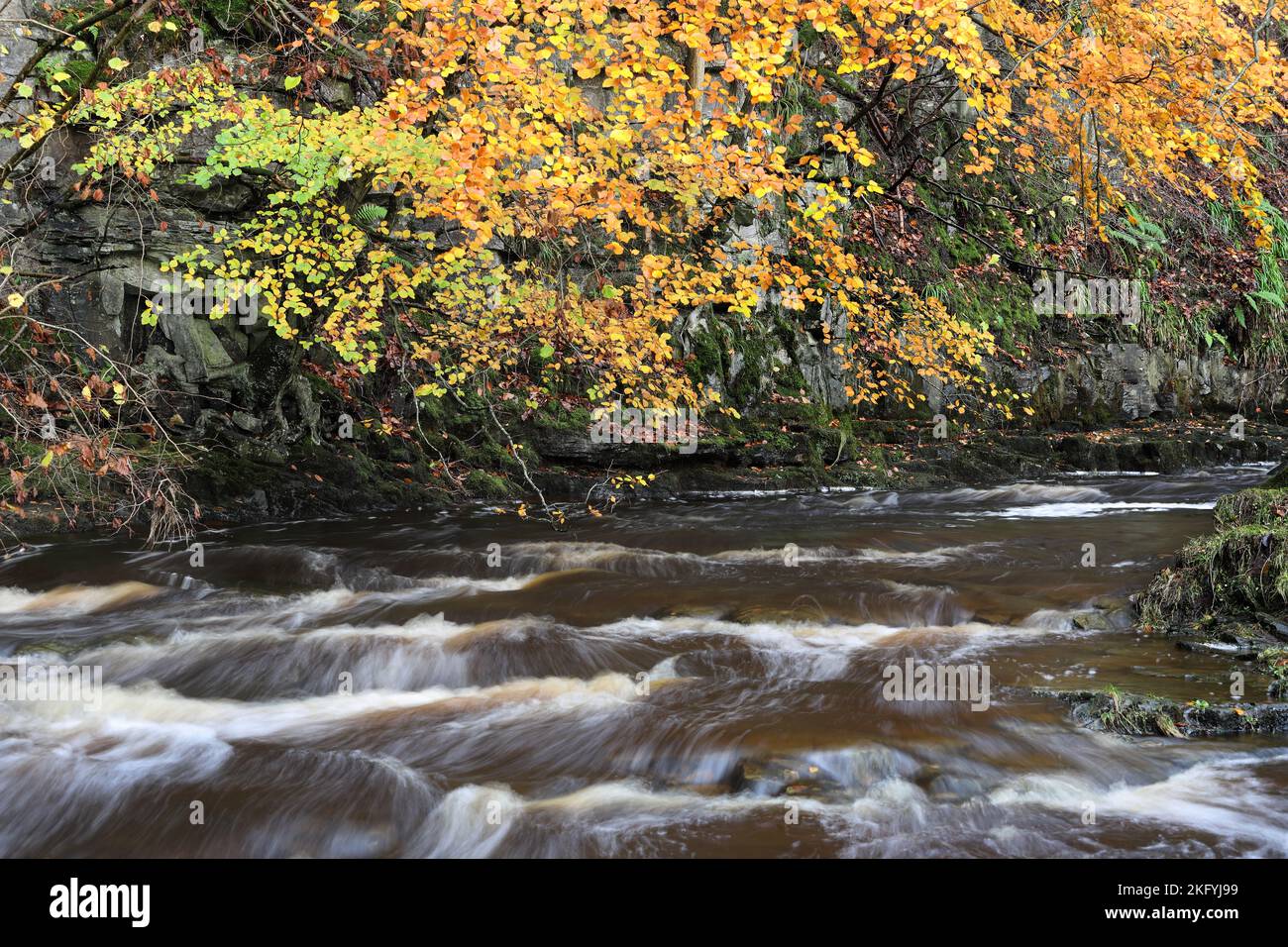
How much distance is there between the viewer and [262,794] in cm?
474

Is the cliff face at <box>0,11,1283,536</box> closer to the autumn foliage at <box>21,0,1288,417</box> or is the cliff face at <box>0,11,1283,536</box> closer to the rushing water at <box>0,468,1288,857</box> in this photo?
the autumn foliage at <box>21,0,1288,417</box>

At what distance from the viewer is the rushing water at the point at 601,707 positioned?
4352 millimetres

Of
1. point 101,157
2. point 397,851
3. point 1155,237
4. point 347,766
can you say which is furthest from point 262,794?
point 1155,237

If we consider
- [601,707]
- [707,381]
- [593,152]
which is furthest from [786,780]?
[707,381]

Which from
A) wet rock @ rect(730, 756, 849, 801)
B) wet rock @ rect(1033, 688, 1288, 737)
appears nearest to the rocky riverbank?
wet rock @ rect(1033, 688, 1288, 737)

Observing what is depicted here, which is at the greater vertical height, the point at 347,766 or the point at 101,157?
the point at 101,157

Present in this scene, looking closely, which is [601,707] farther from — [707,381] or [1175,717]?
[707,381]

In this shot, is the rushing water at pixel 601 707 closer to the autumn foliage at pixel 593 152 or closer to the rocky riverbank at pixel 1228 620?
the rocky riverbank at pixel 1228 620

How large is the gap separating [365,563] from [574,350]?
10.1 feet

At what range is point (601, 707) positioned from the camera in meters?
5.70

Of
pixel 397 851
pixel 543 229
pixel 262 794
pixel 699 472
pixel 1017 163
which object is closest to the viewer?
pixel 397 851

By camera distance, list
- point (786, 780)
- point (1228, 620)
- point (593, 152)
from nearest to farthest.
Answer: point (786, 780) → point (1228, 620) → point (593, 152)

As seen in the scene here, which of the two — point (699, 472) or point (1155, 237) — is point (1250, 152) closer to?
point (1155, 237)

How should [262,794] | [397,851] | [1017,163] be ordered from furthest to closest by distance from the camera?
[1017,163] → [262,794] → [397,851]
